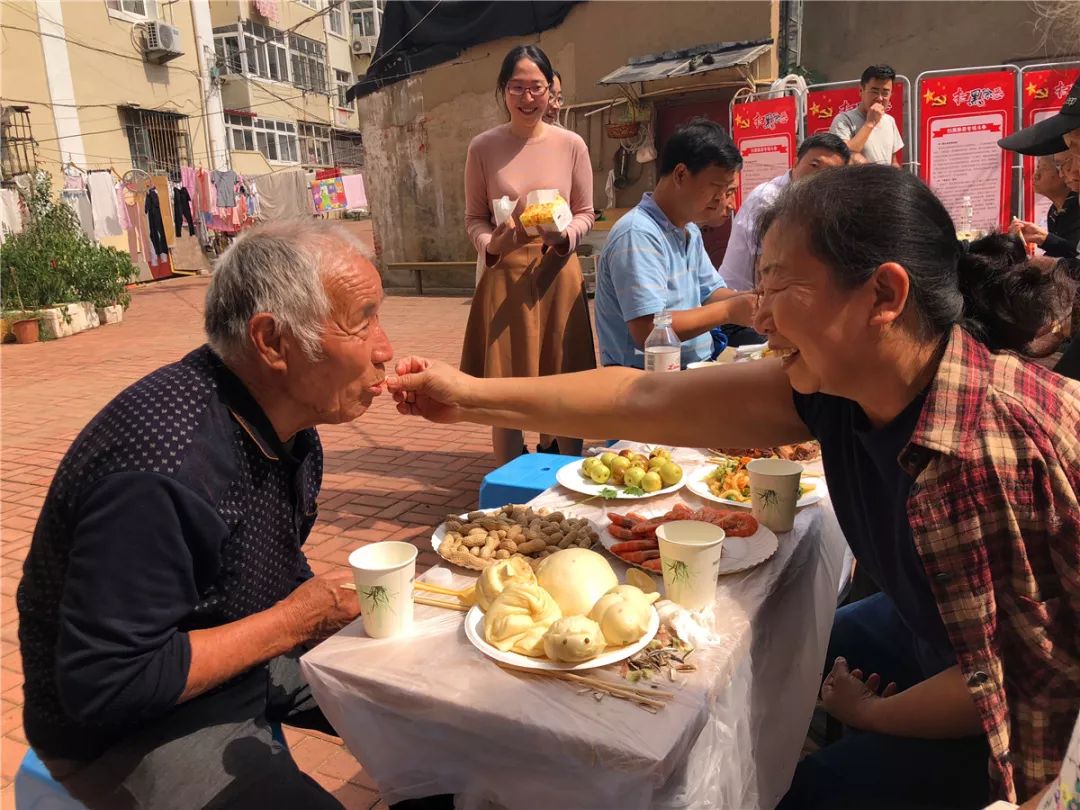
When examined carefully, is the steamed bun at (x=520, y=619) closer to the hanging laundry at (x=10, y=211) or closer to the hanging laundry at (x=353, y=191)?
the hanging laundry at (x=10, y=211)

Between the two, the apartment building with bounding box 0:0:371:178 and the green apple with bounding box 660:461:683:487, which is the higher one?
the apartment building with bounding box 0:0:371:178

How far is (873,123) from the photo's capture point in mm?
6828

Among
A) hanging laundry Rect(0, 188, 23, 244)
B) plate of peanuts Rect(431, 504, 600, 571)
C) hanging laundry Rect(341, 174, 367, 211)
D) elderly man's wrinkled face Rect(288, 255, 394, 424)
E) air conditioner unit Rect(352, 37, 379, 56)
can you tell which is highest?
air conditioner unit Rect(352, 37, 379, 56)

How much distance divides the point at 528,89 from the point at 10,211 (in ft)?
48.2

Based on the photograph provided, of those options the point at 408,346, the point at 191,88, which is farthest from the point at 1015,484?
the point at 191,88

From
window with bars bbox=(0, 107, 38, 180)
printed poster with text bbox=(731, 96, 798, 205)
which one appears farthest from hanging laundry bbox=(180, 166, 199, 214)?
printed poster with text bbox=(731, 96, 798, 205)

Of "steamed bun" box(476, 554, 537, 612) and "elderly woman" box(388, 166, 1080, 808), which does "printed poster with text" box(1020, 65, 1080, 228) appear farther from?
"steamed bun" box(476, 554, 537, 612)

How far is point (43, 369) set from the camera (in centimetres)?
951

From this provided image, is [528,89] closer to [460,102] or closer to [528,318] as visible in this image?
[528,318]

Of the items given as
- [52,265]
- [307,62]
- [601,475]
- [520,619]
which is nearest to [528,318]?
[601,475]

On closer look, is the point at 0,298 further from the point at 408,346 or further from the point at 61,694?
the point at 61,694

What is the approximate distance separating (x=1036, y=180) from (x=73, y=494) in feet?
21.6

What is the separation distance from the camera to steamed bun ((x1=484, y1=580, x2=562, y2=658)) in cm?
145

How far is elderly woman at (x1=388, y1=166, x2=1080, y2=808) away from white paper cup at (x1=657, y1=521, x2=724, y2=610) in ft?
1.26
